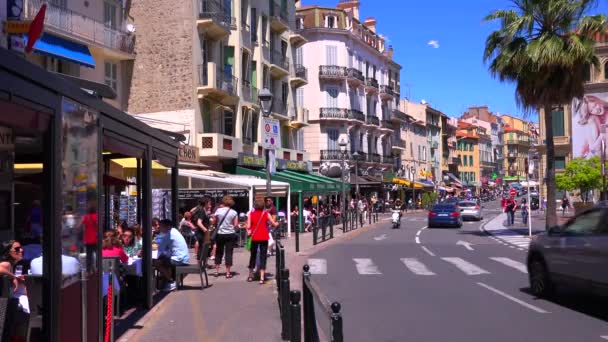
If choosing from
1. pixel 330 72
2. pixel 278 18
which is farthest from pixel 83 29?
pixel 330 72

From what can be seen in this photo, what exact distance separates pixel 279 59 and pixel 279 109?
3.28m

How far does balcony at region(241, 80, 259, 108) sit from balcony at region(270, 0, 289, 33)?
6243 millimetres

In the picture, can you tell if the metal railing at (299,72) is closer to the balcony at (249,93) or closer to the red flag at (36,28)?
the balcony at (249,93)

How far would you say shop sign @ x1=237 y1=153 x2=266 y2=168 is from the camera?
34.9m

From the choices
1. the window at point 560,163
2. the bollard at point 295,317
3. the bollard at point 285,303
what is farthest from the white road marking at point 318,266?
the window at point 560,163

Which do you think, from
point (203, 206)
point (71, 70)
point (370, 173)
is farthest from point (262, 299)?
point (370, 173)

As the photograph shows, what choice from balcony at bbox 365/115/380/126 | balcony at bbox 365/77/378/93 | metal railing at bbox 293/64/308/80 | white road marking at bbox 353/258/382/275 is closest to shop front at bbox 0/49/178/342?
white road marking at bbox 353/258/382/275

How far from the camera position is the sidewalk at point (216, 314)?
838 centimetres

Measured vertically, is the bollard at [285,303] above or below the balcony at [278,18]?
below

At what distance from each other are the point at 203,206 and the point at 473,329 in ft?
37.4

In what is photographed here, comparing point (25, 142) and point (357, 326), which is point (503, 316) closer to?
point (357, 326)

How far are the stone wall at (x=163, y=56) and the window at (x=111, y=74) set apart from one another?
251cm

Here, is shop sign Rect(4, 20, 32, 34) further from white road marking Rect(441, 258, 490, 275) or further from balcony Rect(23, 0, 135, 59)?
balcony Rect(23, 0, 135, 59)

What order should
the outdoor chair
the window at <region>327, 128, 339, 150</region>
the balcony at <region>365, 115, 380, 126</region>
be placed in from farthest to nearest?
1. the balcony at <region>365, 115, 380, 126</region>
2. the window at <region>327, 128, 339, 150</region>
3. the outdoor chair
